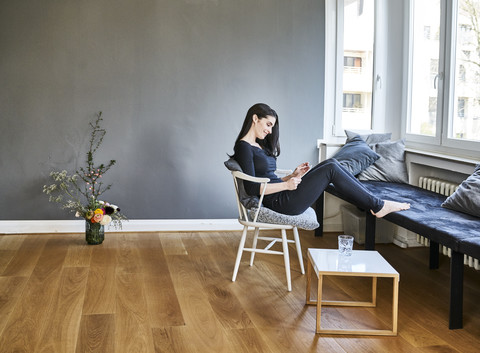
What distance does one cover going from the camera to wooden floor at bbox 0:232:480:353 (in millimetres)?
2859

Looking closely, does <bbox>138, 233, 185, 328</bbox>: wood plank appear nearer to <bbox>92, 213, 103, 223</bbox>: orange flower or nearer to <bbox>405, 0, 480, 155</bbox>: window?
<bbox>92, 213, 103, 223</bbox>: orange flower

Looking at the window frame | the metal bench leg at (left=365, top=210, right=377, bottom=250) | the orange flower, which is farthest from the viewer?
the window frame

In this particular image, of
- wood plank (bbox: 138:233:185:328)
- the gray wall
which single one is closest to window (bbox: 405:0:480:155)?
the gray wall

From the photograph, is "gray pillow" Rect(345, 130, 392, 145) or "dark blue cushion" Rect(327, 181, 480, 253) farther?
"gray pillow" Rect(345, 130, 392, 145)

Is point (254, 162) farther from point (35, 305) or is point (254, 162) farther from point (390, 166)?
point (35, 305)

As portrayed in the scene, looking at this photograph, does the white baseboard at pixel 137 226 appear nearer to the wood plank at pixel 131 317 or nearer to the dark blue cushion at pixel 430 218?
the wood plank at pixel 131 317

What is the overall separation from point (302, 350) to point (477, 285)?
5.26 ft

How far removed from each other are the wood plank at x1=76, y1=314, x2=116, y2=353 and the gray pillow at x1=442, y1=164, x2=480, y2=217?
2175 mm

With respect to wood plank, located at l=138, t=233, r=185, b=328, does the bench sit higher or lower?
higher

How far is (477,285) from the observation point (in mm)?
3791

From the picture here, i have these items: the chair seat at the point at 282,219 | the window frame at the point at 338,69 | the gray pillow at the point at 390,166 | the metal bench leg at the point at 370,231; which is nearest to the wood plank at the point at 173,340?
the chair seat at the point at 282,219

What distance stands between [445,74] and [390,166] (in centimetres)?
85

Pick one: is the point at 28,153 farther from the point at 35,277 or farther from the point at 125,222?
the point at 35,277

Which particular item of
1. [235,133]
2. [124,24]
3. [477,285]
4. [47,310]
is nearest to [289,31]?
[235,133]
